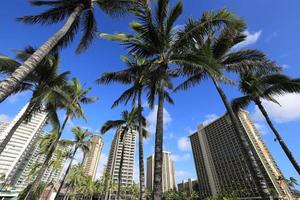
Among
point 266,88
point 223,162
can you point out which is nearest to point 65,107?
point 266,88

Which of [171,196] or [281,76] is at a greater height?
[171,196]

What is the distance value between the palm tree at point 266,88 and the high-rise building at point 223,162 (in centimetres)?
8158

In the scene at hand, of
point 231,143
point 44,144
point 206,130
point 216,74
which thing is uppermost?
point 206,130

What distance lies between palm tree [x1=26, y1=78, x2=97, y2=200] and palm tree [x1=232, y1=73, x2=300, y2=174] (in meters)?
13.1

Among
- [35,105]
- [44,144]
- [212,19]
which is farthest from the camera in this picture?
[44,144]

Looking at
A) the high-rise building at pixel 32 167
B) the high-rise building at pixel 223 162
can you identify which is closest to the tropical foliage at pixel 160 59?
the high-rise building at pixel 32 167

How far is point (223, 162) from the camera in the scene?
118688 millimetres

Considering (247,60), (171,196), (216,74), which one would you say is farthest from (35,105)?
(171,196)

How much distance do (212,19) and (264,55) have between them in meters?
4.57

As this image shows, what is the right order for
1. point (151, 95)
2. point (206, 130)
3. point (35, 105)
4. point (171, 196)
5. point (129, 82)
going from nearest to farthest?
point (151, 95)
point (35, 105)
point (129, 82)
point (171, 196)
point (206, 130)

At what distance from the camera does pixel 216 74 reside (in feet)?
19.6

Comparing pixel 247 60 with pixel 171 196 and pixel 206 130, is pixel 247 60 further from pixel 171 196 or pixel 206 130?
pixel 206 130

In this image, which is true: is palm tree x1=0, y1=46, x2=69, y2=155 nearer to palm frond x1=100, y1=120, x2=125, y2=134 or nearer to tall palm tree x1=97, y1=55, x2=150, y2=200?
tall palm tree x1=97, y1=55, x2=150, y2=200

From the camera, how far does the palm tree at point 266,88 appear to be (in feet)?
39.4
